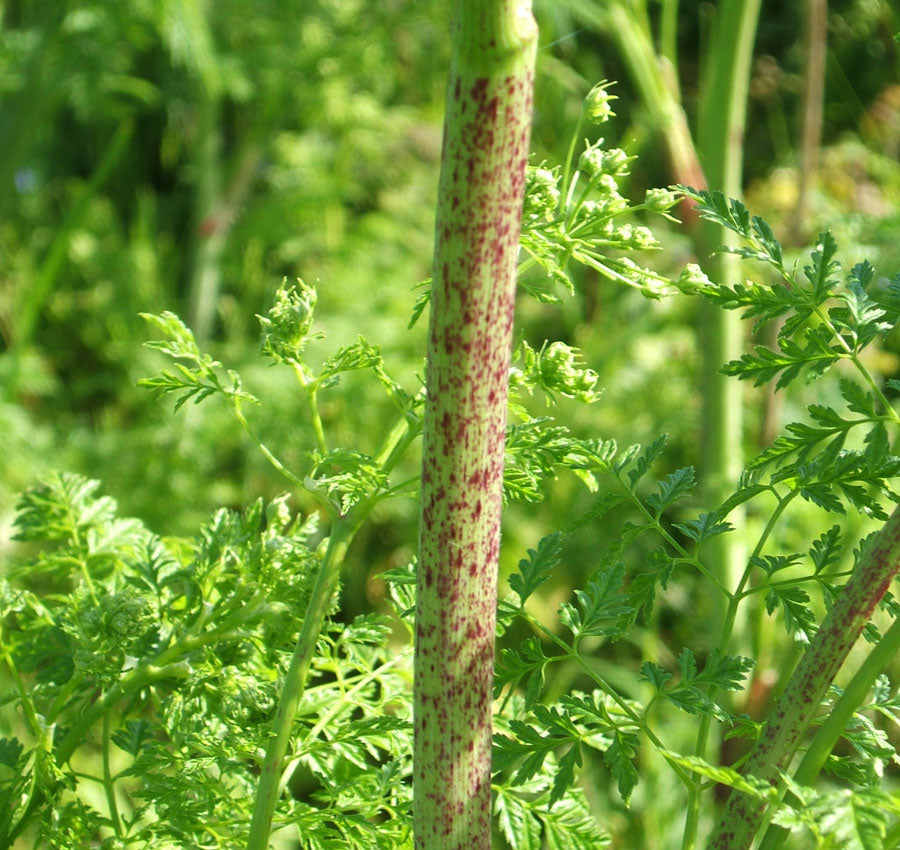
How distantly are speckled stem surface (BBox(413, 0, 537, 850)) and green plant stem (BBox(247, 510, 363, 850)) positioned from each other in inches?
3.6

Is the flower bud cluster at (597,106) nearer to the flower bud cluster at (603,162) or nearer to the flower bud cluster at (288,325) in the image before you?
the flower bud cluster at (603,162)

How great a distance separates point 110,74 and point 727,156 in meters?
1.61

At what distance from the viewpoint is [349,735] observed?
23.9 inches

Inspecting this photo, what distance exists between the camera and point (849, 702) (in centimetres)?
48

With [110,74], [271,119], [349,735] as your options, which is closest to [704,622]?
[271,119]

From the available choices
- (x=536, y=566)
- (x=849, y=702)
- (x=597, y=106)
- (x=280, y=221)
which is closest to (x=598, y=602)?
(x=536, y=566)

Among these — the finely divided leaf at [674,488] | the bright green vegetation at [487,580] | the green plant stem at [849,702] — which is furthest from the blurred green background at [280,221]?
the green plant stem at [849,702]

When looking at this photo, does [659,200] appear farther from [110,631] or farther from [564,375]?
[110,631]

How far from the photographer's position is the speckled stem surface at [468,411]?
1.34 feet

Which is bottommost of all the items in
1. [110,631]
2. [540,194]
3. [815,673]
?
[110,631]

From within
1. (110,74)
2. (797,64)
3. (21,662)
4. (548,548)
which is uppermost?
(797,64)

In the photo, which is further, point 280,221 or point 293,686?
point 280,221

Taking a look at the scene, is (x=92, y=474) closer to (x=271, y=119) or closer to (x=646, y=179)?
(x=271, y=119)

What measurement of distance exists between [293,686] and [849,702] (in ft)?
0.82
